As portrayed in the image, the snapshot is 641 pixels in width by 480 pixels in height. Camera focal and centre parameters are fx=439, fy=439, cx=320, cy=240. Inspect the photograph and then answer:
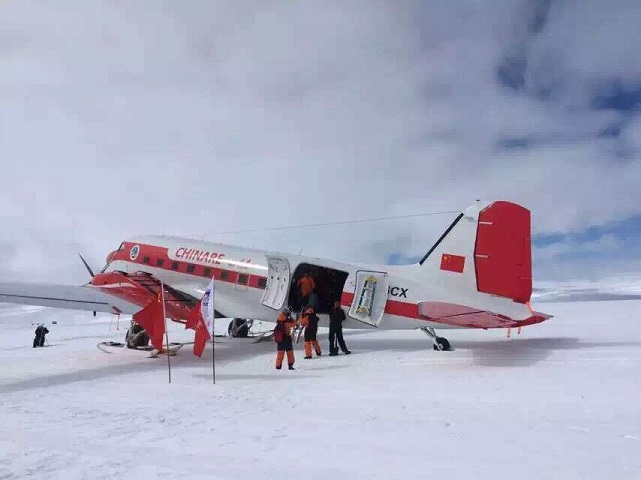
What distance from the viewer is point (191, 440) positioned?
602 cm

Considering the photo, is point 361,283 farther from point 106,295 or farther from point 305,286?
point 106,295

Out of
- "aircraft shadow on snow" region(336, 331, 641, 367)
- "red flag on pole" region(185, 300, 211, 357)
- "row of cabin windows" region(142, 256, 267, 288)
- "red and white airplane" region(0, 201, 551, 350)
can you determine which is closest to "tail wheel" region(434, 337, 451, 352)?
"red and white airplane" region(0, 201, 551, 350)

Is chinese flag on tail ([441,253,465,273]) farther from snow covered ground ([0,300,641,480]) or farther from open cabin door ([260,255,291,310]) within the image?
open cabin door ([260,255,291,310])

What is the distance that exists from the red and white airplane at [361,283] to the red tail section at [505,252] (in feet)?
0.09

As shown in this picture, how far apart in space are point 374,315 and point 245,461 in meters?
9.59

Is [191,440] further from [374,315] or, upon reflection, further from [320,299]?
[320,299]

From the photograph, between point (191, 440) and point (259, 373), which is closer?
point (191, 440)

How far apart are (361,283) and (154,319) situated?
6.56 metres

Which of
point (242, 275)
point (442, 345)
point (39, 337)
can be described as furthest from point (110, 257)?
point (442, 345)

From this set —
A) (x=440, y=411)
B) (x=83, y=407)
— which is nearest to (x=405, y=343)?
(x=440, y=411)

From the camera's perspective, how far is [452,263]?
13.7m

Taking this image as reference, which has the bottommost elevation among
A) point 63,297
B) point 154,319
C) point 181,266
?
point 154,319

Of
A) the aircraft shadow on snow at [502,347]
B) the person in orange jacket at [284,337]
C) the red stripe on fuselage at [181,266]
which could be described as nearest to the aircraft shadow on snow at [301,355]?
the aircraft shadow on snow at [502,347]

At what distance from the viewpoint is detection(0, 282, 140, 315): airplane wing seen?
12.7 meters
